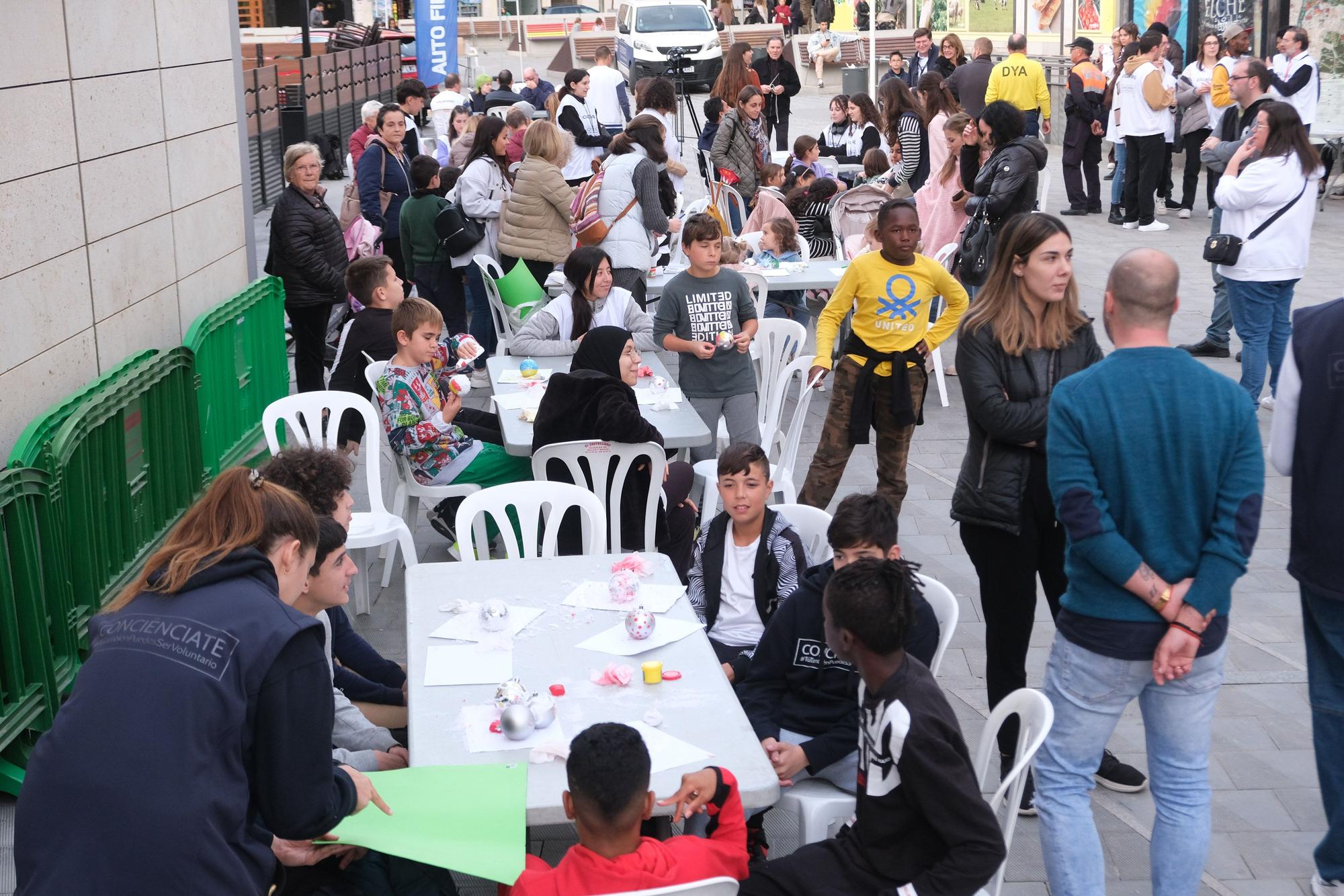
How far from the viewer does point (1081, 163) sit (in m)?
15.4

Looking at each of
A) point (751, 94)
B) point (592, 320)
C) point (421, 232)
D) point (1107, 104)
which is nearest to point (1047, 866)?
point (592, 320)

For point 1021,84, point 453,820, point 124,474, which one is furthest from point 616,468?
point 1021,84

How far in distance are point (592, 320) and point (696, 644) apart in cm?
353

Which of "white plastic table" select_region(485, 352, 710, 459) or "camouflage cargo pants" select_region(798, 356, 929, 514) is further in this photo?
"camouflage cargo pants" select_region(798, 356, 929, 514)

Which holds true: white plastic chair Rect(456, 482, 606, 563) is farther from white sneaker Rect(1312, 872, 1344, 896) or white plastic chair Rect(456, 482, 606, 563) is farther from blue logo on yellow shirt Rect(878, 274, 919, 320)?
white sneaker Rect(1312, 872, 1344, 896)

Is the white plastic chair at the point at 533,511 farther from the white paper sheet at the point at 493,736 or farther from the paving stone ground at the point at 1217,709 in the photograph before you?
the white paper sheet at the point at 493,736

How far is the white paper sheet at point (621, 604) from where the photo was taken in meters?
3.96

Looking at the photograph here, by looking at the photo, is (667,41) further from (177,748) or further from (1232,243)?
(177,748)

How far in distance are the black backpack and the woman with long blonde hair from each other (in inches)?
580

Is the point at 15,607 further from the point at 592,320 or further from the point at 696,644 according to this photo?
the point at 592,320

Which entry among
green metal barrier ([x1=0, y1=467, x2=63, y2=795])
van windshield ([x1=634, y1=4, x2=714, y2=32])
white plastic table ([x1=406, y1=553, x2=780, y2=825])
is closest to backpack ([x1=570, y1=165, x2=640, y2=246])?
white plastic table ([x1=406, y1=553, x2=780, y2=825])

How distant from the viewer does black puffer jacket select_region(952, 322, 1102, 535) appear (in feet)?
13.0

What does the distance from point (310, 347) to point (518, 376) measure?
7.91ft

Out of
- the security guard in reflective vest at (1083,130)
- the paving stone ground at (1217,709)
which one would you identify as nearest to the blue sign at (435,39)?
the security guard in reflective vest at (1083,130)
